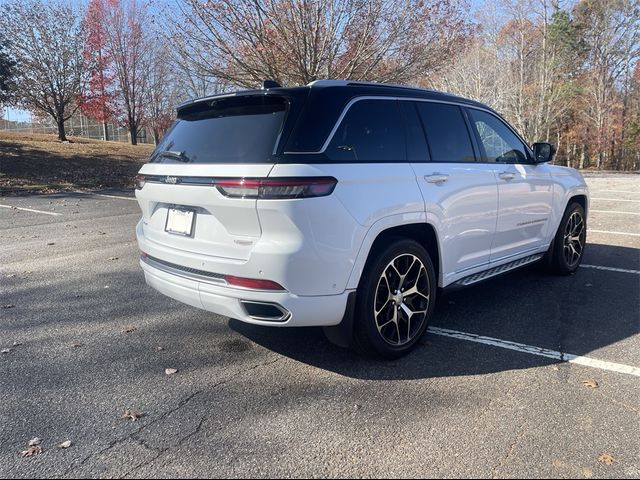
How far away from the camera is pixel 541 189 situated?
5445mm

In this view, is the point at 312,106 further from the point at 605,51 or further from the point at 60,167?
the point at 605,51

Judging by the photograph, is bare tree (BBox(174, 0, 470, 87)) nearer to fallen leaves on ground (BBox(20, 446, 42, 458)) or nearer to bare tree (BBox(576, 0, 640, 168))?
fallen leaves on ground (BBox(20, 446, 42, 458))

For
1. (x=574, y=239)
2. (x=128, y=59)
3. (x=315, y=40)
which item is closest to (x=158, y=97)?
(x=128, y=59)

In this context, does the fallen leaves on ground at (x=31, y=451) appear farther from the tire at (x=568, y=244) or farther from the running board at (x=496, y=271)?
the tire at (x=568, y=244)

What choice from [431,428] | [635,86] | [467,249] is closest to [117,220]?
[467,249]

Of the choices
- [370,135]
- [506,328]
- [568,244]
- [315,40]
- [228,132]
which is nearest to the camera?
[228,132]

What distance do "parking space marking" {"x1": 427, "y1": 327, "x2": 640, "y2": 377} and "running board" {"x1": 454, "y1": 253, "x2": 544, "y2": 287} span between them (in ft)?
1.41

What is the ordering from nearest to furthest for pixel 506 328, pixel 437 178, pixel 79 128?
pixel 437 178 → pixel 506 328 → pixel 79 128

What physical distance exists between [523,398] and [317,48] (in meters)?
11.6

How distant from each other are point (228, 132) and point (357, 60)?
10.8m

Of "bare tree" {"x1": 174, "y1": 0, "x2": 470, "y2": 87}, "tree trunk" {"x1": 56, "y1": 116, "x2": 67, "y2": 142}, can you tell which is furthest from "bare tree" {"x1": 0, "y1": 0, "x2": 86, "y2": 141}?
"bare tree" {"x1": 174, "y1": 0, "x2": 470, "y2": 87}

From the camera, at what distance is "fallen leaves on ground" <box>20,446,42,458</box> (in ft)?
8.69

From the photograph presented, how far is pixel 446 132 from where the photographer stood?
443 centimetres

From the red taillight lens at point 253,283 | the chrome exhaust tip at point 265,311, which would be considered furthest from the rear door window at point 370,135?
the chrome exhaust tip at point 265,311
